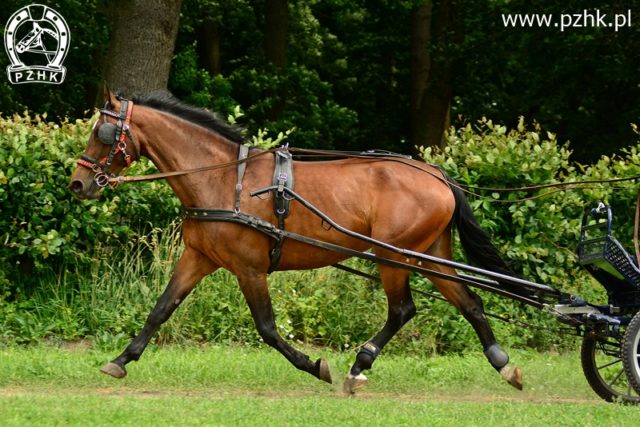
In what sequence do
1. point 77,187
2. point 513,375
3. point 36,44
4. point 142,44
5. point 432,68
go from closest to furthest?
point 77,187 < point 513,375 < point 142,44 < point 36,44 < point 432,68

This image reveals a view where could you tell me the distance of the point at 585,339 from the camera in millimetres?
8562

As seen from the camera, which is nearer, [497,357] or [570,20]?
[497,357]

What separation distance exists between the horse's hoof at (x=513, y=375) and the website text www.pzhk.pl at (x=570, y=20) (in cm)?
1283

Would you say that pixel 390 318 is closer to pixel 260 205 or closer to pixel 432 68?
pixel 260 205

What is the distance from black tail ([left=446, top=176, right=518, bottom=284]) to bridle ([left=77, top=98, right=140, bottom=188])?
8.82ft

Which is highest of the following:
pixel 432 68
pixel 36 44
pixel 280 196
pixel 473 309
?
pixel 432 68

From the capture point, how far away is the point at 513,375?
28.0 feet

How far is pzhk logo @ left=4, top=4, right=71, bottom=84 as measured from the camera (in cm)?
1930

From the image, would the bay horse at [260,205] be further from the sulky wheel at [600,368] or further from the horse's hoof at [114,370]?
the sulky wheel at [600,368]

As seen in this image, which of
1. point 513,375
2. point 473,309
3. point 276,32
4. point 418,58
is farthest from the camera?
point 418,58

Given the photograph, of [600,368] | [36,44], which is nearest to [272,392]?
[600,368]

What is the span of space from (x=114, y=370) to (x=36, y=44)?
41.8 ft

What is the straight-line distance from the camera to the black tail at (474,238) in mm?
8992

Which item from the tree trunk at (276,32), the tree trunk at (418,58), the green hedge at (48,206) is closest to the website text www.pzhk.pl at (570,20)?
the tree trunk at (418,58)
